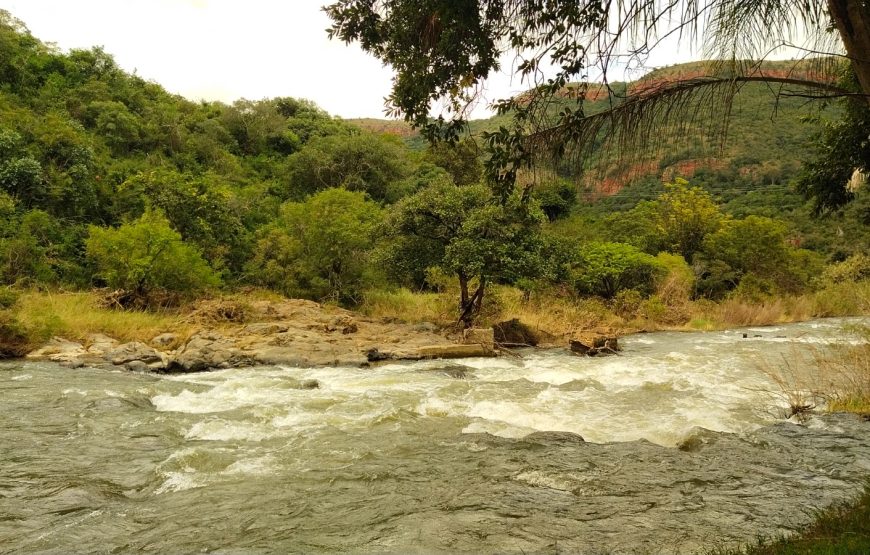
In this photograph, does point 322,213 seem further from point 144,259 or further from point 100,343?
point 100,343

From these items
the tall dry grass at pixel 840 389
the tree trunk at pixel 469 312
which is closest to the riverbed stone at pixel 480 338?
the tree trunk at pixel 469 312

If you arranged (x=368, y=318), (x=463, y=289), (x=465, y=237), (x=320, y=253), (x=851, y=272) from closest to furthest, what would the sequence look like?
(x=465, y=237) → (x=463, y=289) → (x=368, y=318) → (x=320, y=253) → (x=851, y=272)

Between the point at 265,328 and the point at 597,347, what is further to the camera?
the point at 265,328

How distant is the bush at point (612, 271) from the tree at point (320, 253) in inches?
370

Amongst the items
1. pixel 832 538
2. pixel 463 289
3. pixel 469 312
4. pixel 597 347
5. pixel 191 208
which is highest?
pixel 191 208

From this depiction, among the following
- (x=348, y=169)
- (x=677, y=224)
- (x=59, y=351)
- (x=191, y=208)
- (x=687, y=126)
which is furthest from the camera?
(x=348, y=169)

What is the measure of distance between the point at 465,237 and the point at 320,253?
842 centimetres

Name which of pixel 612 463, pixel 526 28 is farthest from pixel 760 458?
pixel 526 28

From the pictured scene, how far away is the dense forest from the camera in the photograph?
1605 centimetres

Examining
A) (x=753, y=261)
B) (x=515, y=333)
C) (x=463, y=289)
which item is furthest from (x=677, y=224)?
(x=463, y=289)

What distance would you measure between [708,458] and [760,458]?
2.00 feet

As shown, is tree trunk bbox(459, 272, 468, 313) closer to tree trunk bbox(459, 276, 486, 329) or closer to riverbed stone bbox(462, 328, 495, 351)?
tree trunk bbox(459, 276, 486, 329)

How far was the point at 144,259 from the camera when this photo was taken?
58.2 ft

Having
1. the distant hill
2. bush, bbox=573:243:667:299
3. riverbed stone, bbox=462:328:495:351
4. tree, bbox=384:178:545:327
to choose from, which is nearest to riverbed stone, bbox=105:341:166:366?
tree, bbox=384:178:545:327
